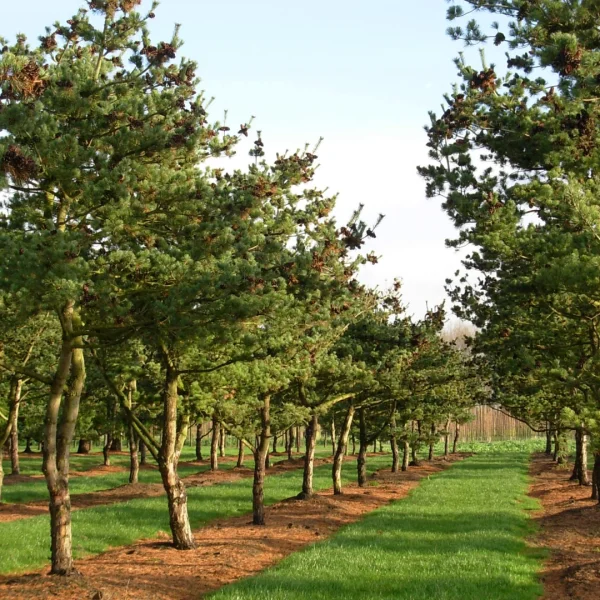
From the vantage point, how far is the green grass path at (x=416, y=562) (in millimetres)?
11617

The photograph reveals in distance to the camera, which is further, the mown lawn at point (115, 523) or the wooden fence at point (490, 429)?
the wooden fence at point (490, 429)

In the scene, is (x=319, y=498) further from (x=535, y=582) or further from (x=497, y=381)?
(x=535, y=582)

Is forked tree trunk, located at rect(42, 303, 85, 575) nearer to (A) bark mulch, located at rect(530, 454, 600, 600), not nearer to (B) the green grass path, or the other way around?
(B) the green grass path

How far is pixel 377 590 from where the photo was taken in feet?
39.0

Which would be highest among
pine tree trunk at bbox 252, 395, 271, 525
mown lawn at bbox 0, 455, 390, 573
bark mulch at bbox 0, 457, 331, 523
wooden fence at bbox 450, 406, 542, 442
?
pine tree trunk at bbox 252, 395, 271, 525

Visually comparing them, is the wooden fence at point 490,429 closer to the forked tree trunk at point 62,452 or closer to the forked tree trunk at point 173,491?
the forked tree trunk at point 173,491

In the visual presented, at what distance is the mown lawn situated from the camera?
51.5 ft

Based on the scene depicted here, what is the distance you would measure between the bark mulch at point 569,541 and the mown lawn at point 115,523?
10273 mm

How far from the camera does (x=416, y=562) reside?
14.4 metres

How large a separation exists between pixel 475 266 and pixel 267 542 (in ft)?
28.6

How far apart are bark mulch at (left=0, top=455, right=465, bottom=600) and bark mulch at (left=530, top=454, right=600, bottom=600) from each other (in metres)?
5.86

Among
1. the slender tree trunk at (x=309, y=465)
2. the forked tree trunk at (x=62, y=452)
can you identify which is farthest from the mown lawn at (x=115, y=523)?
the forked tree trunk at (x=62, y=452)

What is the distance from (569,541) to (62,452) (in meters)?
13.0

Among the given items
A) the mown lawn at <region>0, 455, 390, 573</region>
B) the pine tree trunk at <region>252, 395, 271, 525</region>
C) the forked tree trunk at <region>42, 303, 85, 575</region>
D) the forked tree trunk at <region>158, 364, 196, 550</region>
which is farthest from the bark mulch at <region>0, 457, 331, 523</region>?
the forked tree trunk at <region>42, 303, 85, 575</region>
